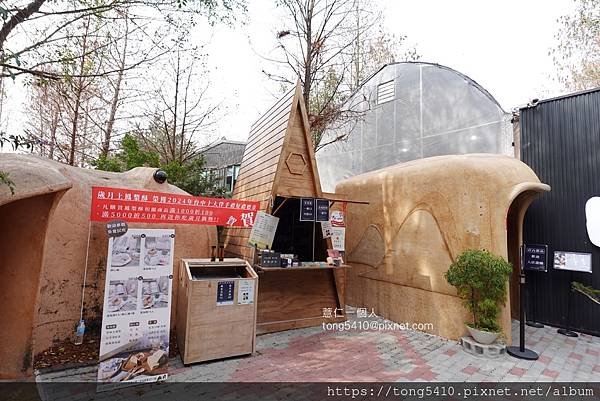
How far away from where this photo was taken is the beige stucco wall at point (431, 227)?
499 cm

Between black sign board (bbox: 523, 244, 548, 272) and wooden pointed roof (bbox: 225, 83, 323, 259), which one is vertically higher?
wooden pointed roof (bbox: 225, 83, 323, 259)

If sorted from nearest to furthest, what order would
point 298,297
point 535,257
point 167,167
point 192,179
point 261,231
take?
point 261,231 < point 535,257 < point 298,297 < point 167,167 < point 192,179

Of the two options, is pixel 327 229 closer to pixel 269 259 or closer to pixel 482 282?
pixel 269 259

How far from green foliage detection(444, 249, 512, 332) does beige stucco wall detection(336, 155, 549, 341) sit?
213 millimetres

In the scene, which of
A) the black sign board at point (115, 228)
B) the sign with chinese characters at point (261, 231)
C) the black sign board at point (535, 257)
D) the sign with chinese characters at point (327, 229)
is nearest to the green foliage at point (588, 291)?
the black sign board at point (535, 257)

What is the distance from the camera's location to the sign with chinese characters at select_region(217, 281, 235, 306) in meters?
4.16

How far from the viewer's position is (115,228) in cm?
367

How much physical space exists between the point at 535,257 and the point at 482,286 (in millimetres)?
1529

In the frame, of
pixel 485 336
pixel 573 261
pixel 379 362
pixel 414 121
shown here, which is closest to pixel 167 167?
pixel 414 121

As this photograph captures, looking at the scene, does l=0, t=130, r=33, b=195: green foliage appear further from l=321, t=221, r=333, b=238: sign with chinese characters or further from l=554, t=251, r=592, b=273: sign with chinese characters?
l=554, t=251, r=592, b=273: sign with chinese characters

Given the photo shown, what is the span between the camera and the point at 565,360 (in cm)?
447

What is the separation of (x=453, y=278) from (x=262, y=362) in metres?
3.14

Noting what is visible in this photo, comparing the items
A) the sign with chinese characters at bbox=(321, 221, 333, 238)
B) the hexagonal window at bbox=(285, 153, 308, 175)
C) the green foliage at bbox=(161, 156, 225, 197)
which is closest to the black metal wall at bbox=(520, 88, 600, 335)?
the sign with chinese characters at bbox=(321, 221, 333, 238)

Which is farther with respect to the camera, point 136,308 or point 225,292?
point 225,292
